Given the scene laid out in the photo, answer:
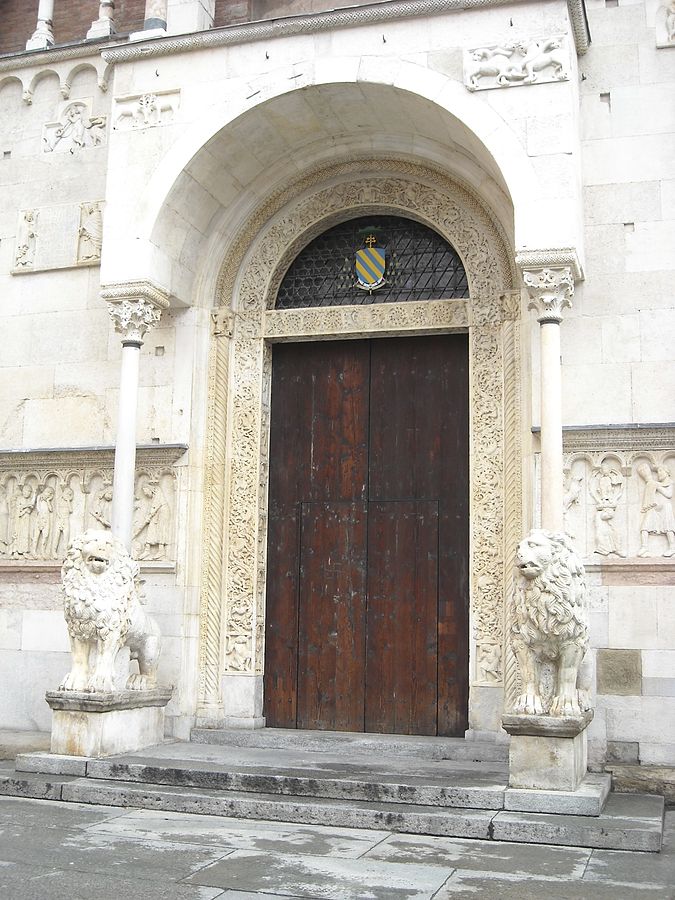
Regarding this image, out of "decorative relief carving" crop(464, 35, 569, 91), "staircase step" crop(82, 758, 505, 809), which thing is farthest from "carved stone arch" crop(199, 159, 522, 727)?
"staircase step" crop(82, 758, 505, 809)

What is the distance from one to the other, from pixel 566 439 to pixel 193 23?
5.71 meters

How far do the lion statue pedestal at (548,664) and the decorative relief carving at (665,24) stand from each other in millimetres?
4698

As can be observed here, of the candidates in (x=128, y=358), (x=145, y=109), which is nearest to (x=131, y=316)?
(x=128, y=358)

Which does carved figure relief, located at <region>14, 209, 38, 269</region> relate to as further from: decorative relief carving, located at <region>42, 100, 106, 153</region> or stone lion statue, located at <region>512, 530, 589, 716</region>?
stone lion statue, located at <region>512, 530, 589, 716</region>

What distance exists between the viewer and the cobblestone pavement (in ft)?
18.1

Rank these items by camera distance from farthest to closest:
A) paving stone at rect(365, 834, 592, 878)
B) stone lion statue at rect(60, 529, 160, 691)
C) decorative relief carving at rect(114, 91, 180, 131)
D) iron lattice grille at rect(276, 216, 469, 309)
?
iron lattice grille at rect(276, 216, 469, 309) → decorative relief carving at rect(114, 91, 180, 131) → stone lion statue at rect(60, 529, 160, 691) → paving stone at rect(365, 834, 592, 878)

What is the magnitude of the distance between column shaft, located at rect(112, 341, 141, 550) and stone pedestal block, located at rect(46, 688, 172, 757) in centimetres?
142

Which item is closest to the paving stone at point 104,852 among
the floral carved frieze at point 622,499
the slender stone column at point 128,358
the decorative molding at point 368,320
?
the slender stone column at point 128,358

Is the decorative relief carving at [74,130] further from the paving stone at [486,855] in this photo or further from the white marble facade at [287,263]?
the paving stone at [486,855]

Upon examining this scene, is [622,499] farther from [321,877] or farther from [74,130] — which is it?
[74,130]

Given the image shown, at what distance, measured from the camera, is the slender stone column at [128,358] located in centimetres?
962

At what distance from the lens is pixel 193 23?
1091cm

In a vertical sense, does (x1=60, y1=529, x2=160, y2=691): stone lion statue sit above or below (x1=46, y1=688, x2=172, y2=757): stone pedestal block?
above

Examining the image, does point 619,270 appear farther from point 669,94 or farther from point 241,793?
point 241,793
